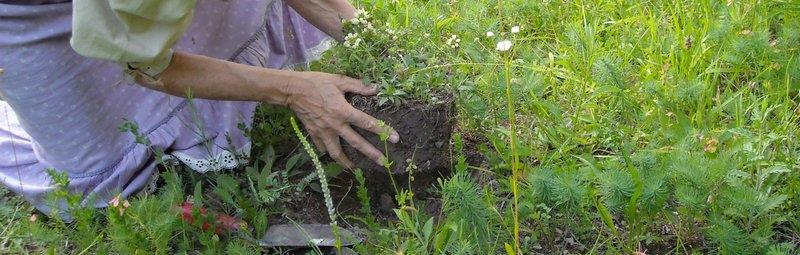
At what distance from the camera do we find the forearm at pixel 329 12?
2.55 m

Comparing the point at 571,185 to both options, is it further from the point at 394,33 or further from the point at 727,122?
the point at 727,122

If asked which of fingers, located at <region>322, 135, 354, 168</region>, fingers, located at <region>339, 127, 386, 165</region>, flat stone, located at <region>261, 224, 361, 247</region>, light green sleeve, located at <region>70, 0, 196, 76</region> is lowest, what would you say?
flat stone, located at <region>261, 224, 361, 247</region>

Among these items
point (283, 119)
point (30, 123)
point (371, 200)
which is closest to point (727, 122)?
point (371, 200)

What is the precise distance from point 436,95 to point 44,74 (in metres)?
1.00

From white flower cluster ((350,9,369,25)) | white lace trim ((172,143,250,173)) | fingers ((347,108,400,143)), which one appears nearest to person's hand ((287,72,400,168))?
fingers ((347,108,400,143))

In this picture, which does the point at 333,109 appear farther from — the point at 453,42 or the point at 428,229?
the point at 453,42

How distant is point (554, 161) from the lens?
7.88ft

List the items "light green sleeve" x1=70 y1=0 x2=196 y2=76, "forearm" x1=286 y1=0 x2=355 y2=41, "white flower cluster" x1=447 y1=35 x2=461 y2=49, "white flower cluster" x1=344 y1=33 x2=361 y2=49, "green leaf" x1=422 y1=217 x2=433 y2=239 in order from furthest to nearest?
"forearm" x1=286 y1=0 x2=355 y2=41
"white flower cluster" x1=447 y1=35 x2=461 y2=49
"white flower cluster" x1=344 y1=33 x2=361 y2=49
"green leaf" x1=422 y1=217 x2=433 y2=239
"light green sleeve" x1=70 y1=0 x2=196 y2=76

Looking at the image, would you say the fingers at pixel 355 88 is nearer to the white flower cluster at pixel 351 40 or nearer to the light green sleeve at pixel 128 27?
the white flower cluster at pixel 351 40

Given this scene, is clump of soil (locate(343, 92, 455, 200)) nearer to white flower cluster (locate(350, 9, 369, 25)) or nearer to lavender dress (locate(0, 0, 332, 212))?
white flower cluster (locate(350, 9, 369, 25))

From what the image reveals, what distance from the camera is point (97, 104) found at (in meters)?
2.40

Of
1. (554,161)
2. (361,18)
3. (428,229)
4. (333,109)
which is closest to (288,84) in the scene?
(333,109)

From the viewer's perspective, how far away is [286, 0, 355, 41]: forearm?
2.55 m

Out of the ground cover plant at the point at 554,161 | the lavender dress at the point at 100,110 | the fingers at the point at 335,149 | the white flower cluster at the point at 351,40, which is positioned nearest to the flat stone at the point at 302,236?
the ground cover plant at the point at 554,161
